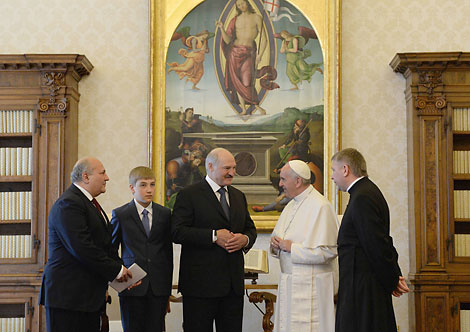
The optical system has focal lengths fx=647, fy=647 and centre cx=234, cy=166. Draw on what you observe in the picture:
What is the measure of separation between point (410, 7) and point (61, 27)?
13.2 feet

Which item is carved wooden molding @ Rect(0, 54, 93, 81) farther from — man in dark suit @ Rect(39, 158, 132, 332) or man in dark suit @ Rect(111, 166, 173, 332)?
man in dark suit @ Rect(39, 158, 132, 332)

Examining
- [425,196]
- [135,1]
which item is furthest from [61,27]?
[425,196]

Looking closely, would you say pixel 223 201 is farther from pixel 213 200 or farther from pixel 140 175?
pixel 140 175

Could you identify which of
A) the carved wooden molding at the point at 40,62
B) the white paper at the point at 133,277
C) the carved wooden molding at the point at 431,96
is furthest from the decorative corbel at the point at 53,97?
the carved wooden molding at the point at 431,96

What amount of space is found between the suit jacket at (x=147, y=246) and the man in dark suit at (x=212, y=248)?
254 millimetres

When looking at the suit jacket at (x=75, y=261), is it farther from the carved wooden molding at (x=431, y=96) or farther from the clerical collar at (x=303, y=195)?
the carved wooden molding at (x=431, y=96)

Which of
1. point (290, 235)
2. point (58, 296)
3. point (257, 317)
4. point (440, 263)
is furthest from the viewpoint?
point (257, 317)

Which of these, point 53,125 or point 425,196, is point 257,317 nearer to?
point 425,196

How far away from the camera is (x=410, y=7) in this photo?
24.2 feet

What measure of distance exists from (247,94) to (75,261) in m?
3.49

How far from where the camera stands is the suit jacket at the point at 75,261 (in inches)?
169

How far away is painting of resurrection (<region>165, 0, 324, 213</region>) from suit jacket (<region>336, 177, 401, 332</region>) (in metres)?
2.76

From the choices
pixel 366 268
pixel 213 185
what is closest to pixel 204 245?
pixel 213 185

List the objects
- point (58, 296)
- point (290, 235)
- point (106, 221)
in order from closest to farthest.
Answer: point (58, 296), point (106, 221), point (290, 235)
